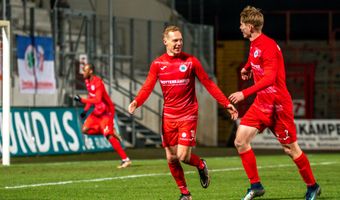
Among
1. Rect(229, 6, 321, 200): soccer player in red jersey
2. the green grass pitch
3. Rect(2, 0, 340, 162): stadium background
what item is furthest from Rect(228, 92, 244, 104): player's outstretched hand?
Rect(2, 0, 340, 162): stadium background

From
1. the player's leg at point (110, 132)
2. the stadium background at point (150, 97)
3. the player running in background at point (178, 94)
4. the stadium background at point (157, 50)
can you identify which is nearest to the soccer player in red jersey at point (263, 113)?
the player running in background at point (178, 94)

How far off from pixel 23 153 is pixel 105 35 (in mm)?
10243

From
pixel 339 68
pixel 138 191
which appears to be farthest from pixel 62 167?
pixel 339 68

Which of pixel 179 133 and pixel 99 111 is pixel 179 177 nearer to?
pixel 179 133

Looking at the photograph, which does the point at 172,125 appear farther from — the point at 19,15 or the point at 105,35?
the point at 105,35

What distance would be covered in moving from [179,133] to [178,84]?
611 millimetres

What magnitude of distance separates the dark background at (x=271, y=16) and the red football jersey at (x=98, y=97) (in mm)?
19141

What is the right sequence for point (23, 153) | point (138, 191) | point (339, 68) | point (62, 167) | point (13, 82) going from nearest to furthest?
point (138, 191) → point (62, 167) → point (23, 153) → point (13, 82) → point (339, 68)

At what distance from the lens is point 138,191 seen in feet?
52.2

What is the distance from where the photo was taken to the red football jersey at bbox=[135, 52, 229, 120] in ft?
45.6

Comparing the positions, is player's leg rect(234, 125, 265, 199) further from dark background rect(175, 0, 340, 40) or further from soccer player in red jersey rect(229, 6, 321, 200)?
dark background rect(175, 0, 340, 40)

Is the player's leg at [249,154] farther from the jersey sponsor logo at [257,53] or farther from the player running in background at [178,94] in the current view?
the jersey sponsor logo at [257,53]

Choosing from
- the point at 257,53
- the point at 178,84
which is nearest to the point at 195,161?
the point at 178,84

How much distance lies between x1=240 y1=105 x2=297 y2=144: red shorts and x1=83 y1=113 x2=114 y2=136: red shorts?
34.5 feet
